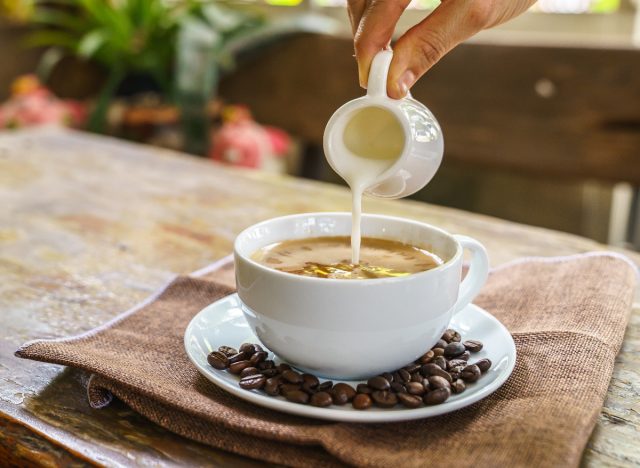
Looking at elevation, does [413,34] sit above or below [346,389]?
above

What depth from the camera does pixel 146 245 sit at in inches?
50.1

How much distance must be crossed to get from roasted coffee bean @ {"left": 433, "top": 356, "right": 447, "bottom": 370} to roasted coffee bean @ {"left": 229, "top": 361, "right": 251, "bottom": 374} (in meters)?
0.20

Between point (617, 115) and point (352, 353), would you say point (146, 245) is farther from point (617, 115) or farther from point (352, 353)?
point (617, 115)

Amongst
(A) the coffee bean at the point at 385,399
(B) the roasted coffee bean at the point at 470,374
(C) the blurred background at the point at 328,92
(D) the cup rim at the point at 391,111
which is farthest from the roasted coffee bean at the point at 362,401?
(C) the blurred background at the point at 328,92

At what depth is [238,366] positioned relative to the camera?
29.5 inches

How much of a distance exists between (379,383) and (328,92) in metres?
2.07

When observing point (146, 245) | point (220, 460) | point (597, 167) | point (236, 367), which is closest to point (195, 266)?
point (146, 245)

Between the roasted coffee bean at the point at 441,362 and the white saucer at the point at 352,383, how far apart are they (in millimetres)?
39

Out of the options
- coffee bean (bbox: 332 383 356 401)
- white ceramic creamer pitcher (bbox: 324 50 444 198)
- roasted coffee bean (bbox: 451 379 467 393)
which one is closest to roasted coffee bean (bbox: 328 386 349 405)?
coffee bean (bbox: 332 383 356 401)

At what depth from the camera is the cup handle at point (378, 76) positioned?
802mm

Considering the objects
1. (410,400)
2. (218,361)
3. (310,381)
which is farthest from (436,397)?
(218,361)

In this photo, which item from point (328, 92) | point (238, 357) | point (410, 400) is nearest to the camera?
point (410, 400)

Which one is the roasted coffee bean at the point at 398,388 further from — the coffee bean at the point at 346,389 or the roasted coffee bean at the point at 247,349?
the roasted coffee bean at the point at 247,349

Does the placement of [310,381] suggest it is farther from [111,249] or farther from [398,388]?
[111,249]
